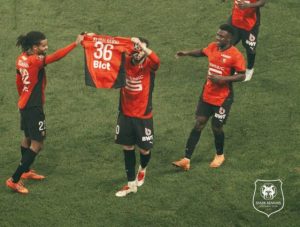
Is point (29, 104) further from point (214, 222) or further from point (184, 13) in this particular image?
point (184, 13)

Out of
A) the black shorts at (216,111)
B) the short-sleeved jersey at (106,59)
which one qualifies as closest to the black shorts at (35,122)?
the short-sleeved jersey at (106,59)

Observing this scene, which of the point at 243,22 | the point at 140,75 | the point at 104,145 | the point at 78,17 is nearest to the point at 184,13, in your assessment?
the point at 78,17

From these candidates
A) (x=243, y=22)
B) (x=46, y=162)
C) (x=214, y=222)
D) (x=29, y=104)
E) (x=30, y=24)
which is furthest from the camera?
(x=30, y=24)

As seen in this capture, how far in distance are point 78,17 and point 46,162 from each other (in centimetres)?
618

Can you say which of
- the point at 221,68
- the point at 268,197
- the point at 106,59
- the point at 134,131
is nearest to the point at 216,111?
the point at 221,68

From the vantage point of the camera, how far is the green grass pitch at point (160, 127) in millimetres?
9281

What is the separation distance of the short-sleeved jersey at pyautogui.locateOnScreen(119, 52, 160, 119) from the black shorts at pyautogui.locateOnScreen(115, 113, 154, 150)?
0.08m

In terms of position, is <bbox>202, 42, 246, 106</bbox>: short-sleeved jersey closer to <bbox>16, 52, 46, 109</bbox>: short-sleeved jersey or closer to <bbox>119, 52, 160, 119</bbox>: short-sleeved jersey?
<bbox>119, 52, 160, 119</bbox>: short-sleeved jersey

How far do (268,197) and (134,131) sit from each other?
7.11ft

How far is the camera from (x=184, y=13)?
16016 mm

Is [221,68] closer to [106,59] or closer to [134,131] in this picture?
[134,131]

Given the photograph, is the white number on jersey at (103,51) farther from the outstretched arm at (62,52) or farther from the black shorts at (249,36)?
the black shorts at (249,36)

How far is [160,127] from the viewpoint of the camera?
11.8 m

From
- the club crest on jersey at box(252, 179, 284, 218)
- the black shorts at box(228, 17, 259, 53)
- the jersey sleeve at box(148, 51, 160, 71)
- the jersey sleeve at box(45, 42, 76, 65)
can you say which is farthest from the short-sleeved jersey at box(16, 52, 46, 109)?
the black shorts at box(228, 17, 259, 53)
